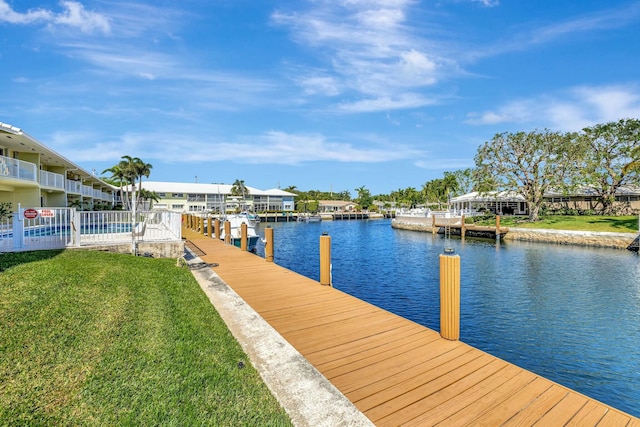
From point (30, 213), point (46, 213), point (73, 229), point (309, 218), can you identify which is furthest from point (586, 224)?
point (309, 218)

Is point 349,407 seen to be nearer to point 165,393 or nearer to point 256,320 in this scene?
point 165,393

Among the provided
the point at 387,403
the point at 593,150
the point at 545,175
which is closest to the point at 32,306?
the point at 387,403

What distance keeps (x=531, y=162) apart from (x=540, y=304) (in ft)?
97.4

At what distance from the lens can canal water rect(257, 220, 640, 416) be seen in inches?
250

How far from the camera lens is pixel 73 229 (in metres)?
9.62

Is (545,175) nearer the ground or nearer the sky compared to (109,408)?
nearer the sky

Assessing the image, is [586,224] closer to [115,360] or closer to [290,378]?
[290,378]

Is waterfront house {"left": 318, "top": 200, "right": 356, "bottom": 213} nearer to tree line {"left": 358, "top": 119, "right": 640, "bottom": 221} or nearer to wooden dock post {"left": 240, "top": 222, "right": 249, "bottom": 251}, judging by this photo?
tree line {"left": 358, "top": 119, "right": 640, "bottom": 221}

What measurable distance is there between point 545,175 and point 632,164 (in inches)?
296

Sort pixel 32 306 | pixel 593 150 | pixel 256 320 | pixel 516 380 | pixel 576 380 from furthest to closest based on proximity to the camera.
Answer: pixel 593 150, pixel 576 380, pixel 256 320, pixel 32 306, pixel 516 380

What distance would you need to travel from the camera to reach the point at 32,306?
4.63 meters

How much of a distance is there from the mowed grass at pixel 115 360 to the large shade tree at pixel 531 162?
3710 centimetres

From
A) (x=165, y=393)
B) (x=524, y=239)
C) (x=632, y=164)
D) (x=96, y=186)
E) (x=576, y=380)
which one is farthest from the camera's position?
(x=96, y=186)

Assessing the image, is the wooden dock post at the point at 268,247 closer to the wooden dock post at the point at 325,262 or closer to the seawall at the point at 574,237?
the wooden dock post at the point at 325,262
